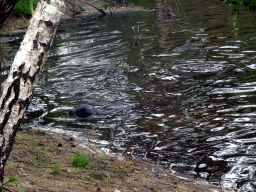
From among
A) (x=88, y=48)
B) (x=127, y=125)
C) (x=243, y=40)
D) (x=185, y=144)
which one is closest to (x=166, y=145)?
(x=185, y=144)

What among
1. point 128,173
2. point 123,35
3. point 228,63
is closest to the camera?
point 128,173

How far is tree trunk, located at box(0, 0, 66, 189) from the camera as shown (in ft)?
8.73

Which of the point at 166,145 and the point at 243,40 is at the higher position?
the point at 243,40

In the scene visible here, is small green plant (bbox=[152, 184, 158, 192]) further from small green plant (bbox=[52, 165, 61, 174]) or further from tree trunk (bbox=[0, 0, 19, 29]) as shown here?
tree trunk (bbox=[0, 0, 19, 29])

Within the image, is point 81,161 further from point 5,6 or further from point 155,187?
point 5,6

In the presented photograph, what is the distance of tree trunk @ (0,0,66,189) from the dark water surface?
5.48ft

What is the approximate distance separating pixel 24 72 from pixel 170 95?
7235 millimetres

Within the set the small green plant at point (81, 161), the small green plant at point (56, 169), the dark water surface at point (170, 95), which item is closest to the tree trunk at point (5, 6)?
the dark water surface at point (170, 95)

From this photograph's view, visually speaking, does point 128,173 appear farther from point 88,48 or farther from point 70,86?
point 88,48

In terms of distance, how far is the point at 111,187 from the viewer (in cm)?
459

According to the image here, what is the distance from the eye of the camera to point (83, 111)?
8727mm

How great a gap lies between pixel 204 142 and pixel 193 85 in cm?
395

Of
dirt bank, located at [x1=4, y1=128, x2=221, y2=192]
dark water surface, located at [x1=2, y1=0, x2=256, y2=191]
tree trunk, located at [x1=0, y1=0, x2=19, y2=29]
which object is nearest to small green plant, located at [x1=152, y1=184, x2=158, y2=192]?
dirt bank, located at [x1=4, y1=128, x2=221, y2=192]

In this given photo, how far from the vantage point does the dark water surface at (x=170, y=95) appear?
6261 millimetres
